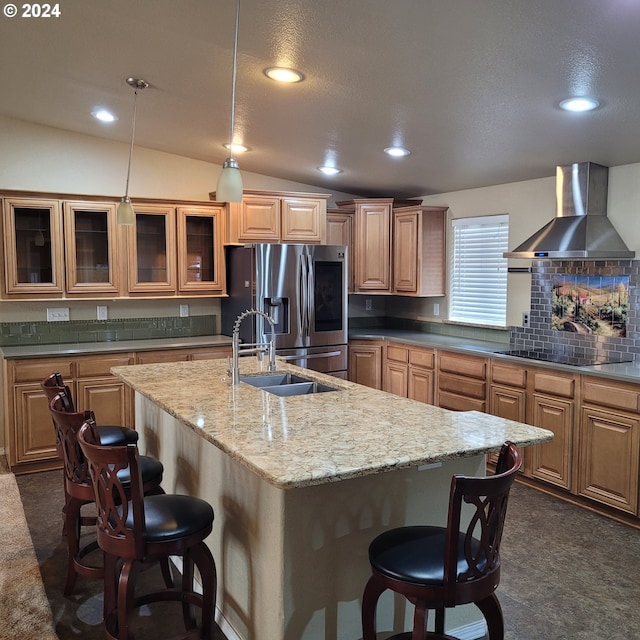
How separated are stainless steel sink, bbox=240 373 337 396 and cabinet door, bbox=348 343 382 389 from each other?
225cm

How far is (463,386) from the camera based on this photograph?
15.0 feet

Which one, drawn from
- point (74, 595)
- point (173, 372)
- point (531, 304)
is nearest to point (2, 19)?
point (173, 372)

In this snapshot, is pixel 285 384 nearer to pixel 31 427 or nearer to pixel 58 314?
pixel 31 427

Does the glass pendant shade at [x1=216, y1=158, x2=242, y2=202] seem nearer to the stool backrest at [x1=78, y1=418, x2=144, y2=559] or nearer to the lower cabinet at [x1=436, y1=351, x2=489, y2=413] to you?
the stool backrest at [x1=78, y1=418, x2=144, y2=559]

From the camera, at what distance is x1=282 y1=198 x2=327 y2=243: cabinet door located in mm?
5273

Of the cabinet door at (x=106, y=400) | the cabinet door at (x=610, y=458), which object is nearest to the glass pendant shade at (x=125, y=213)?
the cabinet door at (x=106, y=400)

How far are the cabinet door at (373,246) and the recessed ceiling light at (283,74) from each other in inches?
105

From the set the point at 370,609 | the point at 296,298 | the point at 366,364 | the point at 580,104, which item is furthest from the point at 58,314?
the point at 580,104

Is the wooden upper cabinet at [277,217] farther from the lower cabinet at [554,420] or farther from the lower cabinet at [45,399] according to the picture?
the lower cabinet at [554,420]

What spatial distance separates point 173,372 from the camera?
3312mm

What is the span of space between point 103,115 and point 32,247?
1.16 metres

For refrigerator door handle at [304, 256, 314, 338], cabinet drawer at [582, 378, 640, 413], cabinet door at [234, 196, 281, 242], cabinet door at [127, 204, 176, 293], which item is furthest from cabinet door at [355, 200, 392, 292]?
cabinet drawer at [582, 378, 640, 413]

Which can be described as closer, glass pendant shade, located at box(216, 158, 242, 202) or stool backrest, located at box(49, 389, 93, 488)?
stool backrest, located at box(49, 389, 93, 488)

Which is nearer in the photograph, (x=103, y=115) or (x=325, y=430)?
(x=325, y=430)
